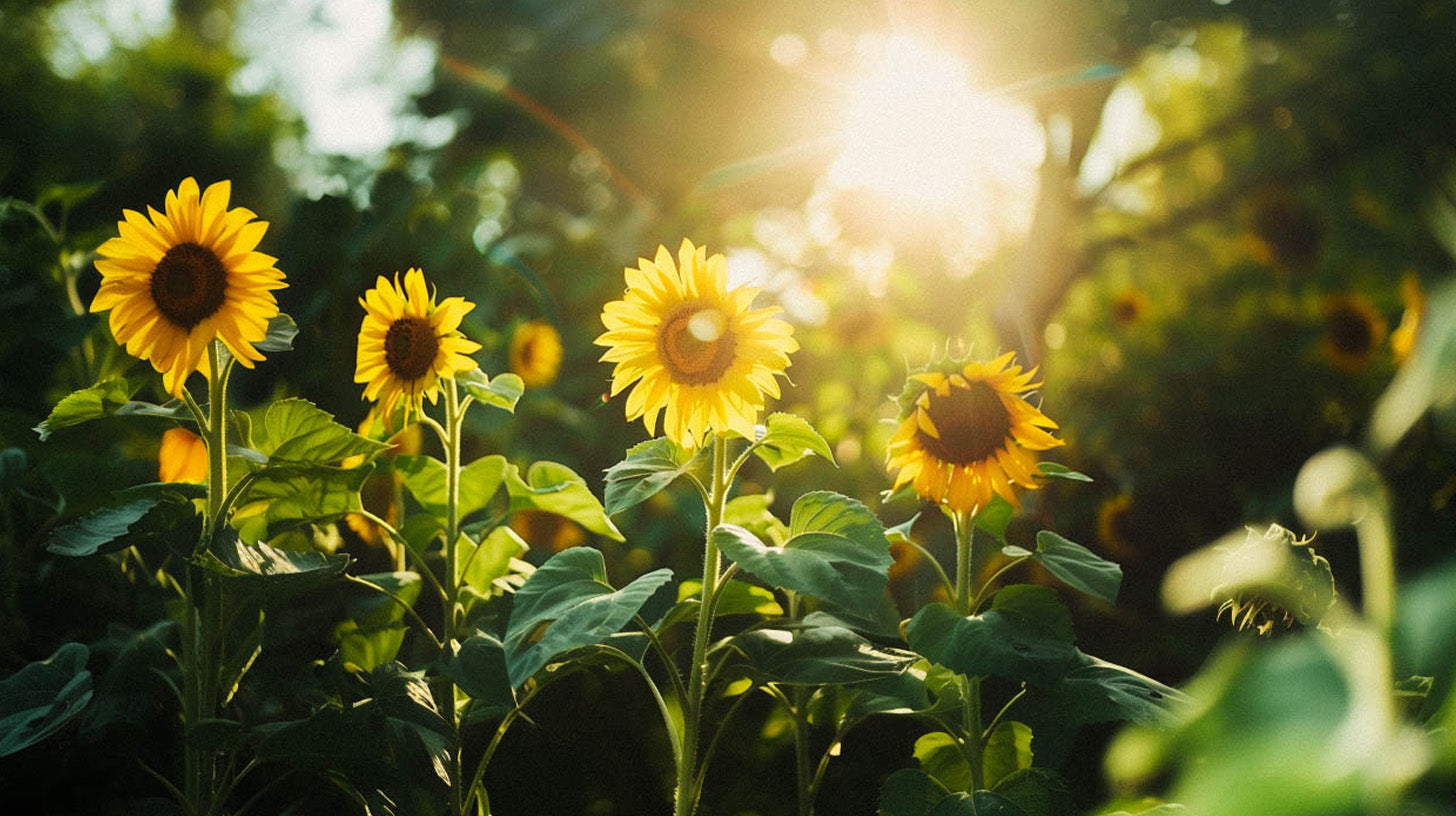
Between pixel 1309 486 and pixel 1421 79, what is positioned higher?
pixel 1421 79

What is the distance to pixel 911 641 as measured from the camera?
0.85 m

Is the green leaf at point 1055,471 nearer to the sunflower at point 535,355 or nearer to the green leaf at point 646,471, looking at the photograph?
the green leaf at point 646,471

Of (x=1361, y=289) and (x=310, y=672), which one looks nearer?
(x=310, y=672)

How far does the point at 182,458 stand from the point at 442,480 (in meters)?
0.54

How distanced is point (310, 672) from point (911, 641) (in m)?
0.62

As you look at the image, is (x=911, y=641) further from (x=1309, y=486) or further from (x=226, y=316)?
(x=226, y=316)

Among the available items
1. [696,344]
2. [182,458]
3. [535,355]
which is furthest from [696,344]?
[535,355]

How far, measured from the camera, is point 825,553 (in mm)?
839

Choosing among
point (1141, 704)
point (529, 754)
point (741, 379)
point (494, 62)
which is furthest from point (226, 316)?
point (494, 62)

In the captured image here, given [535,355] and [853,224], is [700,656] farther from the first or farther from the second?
[853,224]

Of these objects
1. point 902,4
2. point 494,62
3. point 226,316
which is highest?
point 494,62

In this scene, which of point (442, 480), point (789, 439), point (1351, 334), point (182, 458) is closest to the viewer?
point (789, 439)

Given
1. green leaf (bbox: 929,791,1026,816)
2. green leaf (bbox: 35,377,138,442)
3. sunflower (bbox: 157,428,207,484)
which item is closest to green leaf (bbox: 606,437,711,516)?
green leaf (bbox: 929,791,1026,816)

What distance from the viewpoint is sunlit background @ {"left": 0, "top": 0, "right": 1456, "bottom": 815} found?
184 centimetres
